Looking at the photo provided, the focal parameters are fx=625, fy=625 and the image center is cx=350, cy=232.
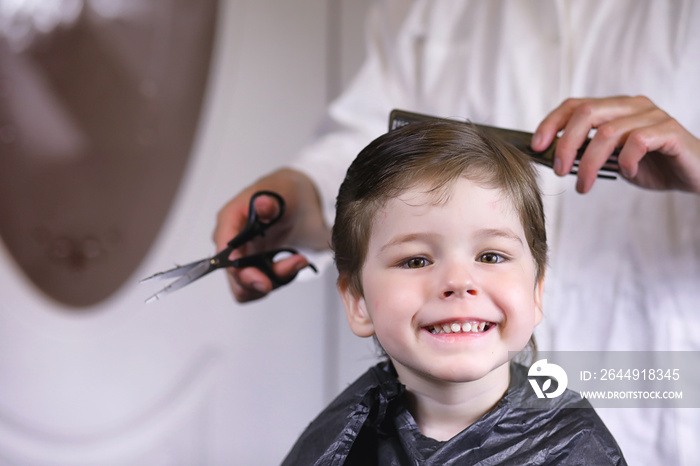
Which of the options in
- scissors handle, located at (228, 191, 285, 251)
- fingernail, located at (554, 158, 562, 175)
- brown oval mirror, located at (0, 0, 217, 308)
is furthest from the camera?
brown oval mirror, located at (0, 0, 217, 308)

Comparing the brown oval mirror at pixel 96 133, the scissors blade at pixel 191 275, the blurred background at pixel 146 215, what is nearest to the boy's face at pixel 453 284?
the scissors blade at pixel 191 275

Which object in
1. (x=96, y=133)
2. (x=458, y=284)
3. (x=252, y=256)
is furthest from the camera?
(x=96, y=133)

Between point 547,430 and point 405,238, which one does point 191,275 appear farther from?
point 547,430

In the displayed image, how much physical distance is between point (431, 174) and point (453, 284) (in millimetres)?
121

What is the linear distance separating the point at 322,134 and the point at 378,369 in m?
0.59

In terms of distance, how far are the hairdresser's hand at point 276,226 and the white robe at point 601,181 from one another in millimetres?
39

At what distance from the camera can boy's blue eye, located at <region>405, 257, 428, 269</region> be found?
0.63m

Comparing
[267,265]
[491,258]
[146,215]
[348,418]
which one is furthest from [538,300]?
[146,215]

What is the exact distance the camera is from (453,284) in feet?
1.92

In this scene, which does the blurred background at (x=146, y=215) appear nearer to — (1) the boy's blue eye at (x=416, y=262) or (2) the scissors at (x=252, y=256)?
(2) the scissors at (x=252, y=256)

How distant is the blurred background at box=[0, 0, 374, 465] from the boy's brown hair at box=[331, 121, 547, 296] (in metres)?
0.81

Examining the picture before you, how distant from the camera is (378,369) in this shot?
78 centimetres

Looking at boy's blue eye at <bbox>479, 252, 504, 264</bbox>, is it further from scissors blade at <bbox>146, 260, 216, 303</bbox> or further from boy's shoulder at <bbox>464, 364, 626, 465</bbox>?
scissors blade at <bbox>146, 260, 216, 303</bbox>

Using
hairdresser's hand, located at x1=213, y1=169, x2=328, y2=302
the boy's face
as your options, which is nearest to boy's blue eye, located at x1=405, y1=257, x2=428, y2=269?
the boy's face
